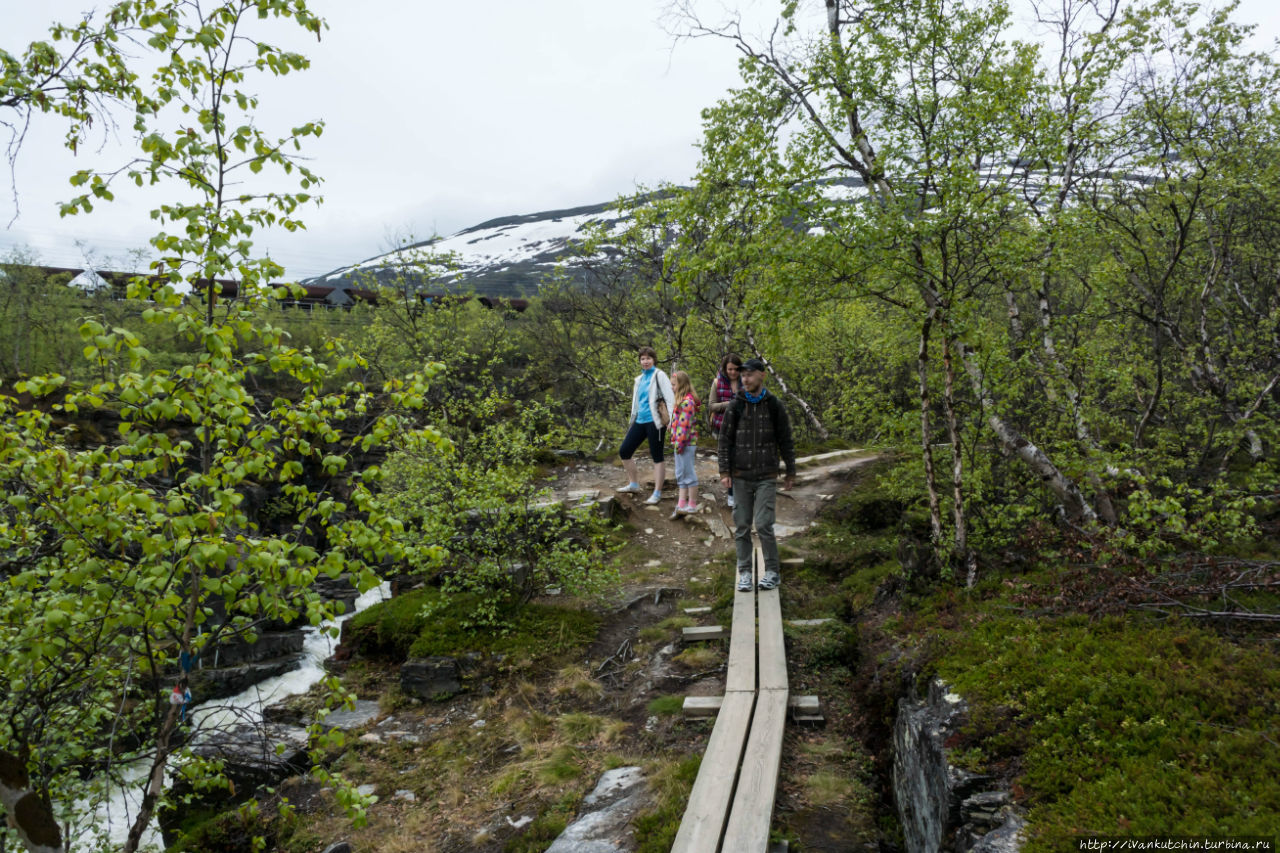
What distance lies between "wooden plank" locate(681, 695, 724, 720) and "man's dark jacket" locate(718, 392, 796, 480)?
262 cm

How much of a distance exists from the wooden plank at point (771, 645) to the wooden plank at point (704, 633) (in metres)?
0.55

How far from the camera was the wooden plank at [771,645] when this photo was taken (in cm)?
579

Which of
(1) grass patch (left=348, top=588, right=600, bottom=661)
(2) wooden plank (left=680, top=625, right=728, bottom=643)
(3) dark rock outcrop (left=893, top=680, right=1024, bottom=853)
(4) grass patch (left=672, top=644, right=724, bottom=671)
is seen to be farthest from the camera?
(1) grass patch (left=348, top=588, right=600, bottom=661)

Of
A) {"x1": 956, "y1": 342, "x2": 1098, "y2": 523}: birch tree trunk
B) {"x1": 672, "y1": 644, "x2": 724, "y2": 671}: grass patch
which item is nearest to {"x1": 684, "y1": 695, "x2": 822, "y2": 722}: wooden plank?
{"x1": 672, "y1": 644, "x2": 724, "y2": 671}: grass patch

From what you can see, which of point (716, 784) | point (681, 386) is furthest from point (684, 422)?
point (716, 784)

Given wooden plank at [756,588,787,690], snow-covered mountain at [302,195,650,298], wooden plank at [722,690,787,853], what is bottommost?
wooden plank at [756,588,787,690]

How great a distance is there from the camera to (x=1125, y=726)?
368cm

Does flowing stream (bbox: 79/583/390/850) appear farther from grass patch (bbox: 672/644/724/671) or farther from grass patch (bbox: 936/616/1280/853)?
grass patch (bbox: 936/616/1280/853)

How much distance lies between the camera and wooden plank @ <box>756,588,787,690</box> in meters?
5.79

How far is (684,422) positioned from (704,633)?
3884mm

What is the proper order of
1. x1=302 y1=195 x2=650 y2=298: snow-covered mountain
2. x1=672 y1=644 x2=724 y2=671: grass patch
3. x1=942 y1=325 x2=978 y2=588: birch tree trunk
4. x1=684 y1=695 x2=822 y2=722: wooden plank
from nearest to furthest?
x1=684 y1=695 x2=822 y2=722: wooden plank, x1=942 y1=325 x2=978 y2=588: birch tree trunk, x1=672 y1=644 x2=724 y2=671: grass patch, x1=302 y1=195 x2=650 y2=298: snow-covered mountain

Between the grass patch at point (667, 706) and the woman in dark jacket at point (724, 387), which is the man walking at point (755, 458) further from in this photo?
the grass patch at point (667, 706)

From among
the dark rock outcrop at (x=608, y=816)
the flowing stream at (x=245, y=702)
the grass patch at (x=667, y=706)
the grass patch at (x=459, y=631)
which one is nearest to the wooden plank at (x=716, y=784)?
the dark rock outcrop at (x=608, y=816)

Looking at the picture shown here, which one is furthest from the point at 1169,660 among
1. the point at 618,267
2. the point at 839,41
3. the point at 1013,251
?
the point at 618,267
